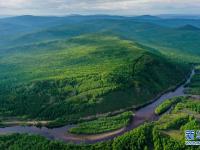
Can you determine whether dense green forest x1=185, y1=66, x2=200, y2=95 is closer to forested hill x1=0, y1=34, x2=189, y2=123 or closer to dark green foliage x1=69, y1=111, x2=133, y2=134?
forested hill x1=0, y1=34, x2=189, y2=123

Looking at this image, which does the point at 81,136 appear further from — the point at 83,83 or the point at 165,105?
the point at 83,83

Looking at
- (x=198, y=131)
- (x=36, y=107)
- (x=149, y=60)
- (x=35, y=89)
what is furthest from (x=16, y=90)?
(x=198, y=131)

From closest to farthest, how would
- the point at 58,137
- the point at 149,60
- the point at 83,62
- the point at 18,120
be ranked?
the point at 58,137
the point at 18,120
the point at 149,60
the point at 83,62

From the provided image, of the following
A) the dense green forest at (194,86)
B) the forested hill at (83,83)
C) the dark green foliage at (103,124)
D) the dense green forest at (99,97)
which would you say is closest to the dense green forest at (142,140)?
the dense green forest at (99,97)

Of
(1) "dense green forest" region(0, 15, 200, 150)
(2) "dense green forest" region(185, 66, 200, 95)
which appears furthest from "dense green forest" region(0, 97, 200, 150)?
(2) "dense green forest" region(185, 66, 200, 95)

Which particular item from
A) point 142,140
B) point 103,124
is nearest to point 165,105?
point 103,124

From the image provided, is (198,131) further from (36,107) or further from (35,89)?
(35,89)
